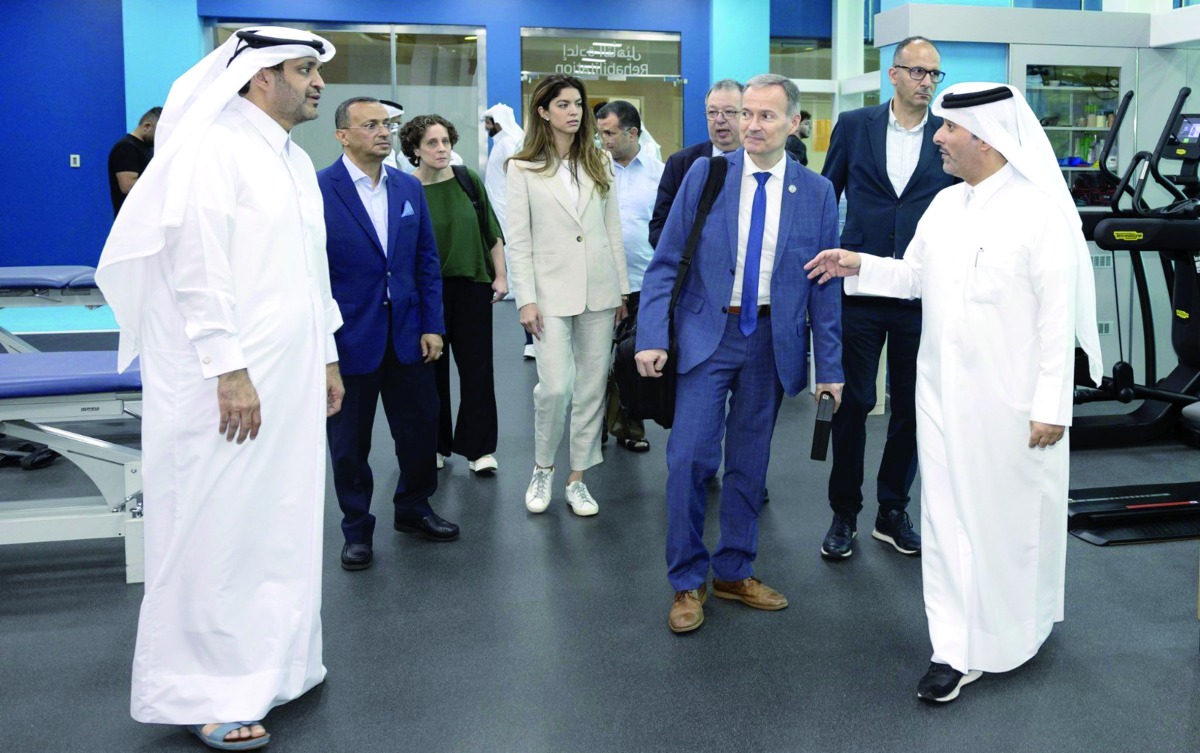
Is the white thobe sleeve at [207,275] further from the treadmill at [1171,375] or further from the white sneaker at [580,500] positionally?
the treadmill at [1171,375]

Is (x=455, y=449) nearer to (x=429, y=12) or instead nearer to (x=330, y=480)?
(x=330, y=480)

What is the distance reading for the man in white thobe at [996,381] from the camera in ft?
9.16

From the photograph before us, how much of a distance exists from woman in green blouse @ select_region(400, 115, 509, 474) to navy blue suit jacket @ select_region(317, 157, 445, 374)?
71cm

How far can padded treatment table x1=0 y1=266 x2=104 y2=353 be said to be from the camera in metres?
5.84

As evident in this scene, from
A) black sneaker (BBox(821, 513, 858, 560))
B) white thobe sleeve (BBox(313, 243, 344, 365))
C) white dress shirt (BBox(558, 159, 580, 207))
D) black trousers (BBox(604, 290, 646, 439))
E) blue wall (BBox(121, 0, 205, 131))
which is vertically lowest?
black sneaker (BBox(821, 513, 858, 560))

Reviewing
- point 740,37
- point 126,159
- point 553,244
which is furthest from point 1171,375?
point 740,37

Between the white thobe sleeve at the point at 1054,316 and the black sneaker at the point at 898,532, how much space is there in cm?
129

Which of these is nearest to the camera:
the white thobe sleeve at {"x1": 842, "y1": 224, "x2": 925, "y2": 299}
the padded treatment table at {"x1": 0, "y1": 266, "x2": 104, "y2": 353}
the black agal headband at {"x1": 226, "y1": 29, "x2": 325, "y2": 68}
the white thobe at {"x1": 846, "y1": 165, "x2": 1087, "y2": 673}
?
the black agal headband at {"x1": 226, "y1": 29, "x2": 325, "y2": 68}

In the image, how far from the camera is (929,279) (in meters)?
2.99

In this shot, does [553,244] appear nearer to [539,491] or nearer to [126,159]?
[539,491]

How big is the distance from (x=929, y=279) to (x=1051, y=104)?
496 cm

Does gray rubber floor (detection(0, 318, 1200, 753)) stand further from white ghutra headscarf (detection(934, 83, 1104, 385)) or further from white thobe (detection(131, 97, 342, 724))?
white ghutra headscarf (detection(934, 83, 1104, 385))

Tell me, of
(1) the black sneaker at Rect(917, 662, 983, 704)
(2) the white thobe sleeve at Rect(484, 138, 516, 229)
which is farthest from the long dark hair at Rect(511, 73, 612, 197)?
(2) the white thobe sleeve at Rect(484, 138, 516, 229)

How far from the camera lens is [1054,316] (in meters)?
2.76
